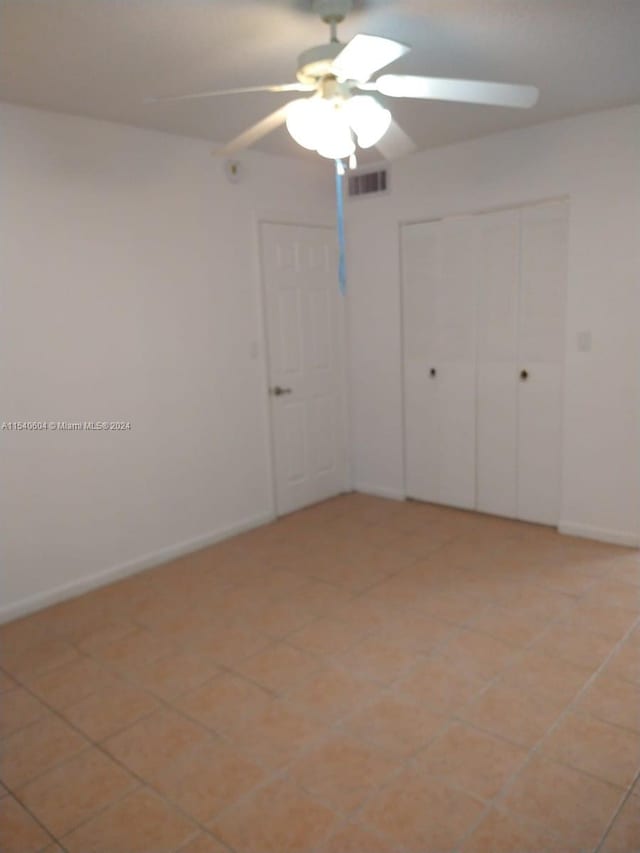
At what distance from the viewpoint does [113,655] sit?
2.86 meters

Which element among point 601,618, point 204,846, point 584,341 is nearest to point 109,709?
point 204,846

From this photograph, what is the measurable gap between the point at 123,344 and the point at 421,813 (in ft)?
8.76

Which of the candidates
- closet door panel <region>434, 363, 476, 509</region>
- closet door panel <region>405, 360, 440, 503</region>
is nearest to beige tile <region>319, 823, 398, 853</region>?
closet door panel <region>434, 363, 476, 509</region>

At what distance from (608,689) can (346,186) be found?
3.66 metres

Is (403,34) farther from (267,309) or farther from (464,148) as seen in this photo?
(267,309)

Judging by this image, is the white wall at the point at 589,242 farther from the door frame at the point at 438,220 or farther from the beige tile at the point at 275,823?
the beige tile at the point at 275,823

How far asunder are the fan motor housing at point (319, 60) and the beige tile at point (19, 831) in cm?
248

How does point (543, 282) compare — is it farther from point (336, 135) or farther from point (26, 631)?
A: point (26, 631)

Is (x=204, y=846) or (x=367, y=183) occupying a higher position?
(x=367, y=183)

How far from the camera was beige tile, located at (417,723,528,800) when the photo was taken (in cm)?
202

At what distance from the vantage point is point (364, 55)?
6.07ft

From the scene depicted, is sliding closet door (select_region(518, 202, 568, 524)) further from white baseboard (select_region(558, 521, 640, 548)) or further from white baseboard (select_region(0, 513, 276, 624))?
white baseboard (select_region(0, 513, 276, 624))

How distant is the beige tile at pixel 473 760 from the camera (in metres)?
2.02

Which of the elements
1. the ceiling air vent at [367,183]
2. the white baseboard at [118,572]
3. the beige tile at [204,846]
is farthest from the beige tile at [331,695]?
the ceiling air vent at [367,183]
